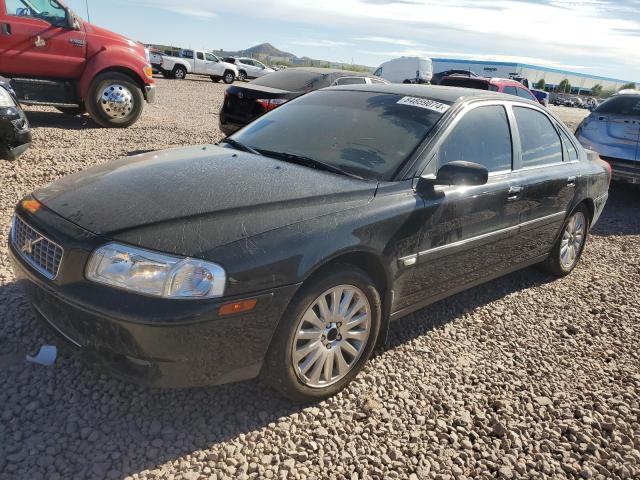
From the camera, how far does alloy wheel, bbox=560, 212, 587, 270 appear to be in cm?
477

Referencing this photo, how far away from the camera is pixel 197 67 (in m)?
30.2

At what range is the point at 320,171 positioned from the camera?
3092 millimetres

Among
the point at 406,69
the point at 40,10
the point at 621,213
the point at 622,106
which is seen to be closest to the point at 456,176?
the point at 621,213

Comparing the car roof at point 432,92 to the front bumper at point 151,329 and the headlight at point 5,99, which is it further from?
the headlight at point 5,99

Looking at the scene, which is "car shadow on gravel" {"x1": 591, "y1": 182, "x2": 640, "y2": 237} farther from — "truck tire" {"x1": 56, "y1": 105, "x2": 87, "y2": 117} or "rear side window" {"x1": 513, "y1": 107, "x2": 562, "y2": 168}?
"truck tire" {"x1": 56, "y1": 105, "x2": 87, "y2": 117}

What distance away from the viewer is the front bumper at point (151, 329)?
2.16 meters

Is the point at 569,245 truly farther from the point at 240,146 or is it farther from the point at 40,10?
the point at 40,10

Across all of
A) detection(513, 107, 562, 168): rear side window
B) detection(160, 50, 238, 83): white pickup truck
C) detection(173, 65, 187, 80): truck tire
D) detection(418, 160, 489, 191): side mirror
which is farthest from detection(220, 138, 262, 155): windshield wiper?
detection(173, 65, 187, 80): truck tire

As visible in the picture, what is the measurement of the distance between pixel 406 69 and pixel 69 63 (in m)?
26.5

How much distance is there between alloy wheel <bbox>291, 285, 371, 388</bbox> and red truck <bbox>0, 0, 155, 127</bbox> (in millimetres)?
7734

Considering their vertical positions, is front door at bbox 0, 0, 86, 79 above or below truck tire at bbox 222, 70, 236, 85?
above

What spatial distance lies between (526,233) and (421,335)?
1211 millimetres

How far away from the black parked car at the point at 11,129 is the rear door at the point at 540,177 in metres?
4.95

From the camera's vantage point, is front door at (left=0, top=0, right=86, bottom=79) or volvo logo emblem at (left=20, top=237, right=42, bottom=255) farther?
front door at (left=0, top=0, right=86, bottom=79)
